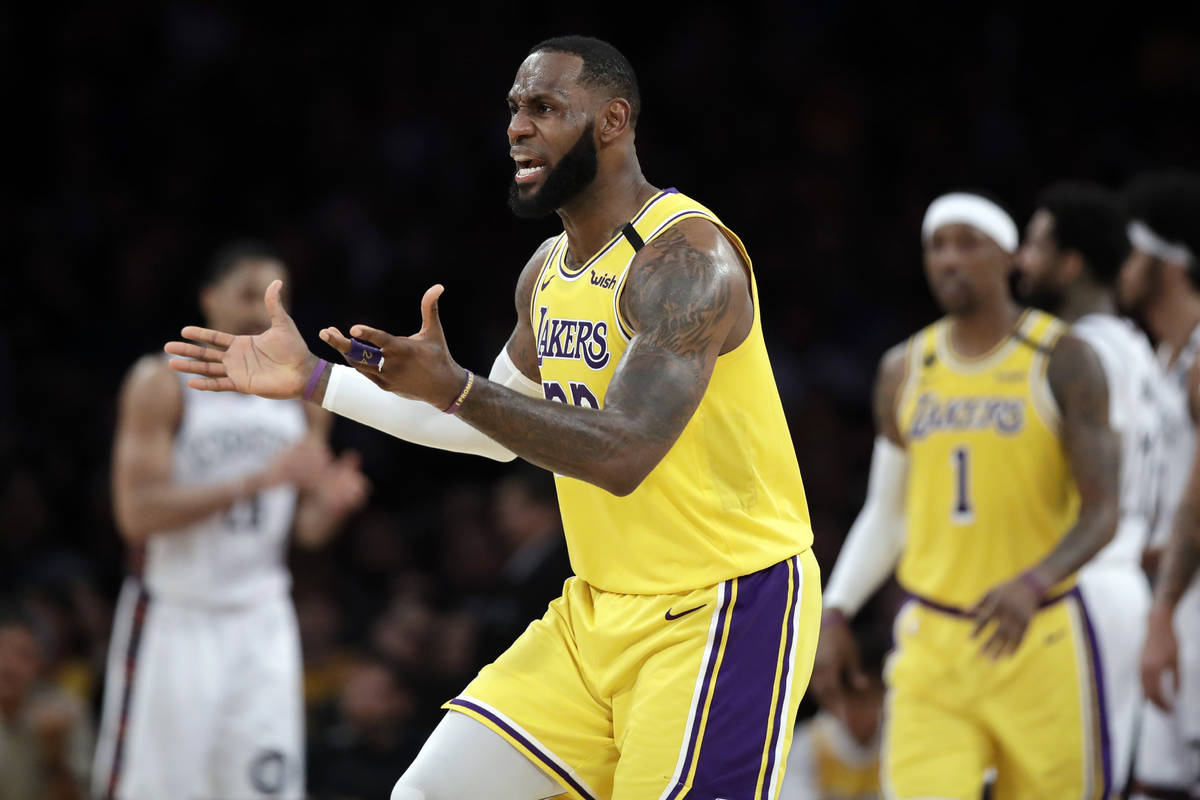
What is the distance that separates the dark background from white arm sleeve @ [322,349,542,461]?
594cm

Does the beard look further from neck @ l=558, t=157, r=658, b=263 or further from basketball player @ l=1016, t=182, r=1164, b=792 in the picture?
basketball player @ l=1016, t=182, r=1164, b=792

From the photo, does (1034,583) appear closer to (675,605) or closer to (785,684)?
(785,684)

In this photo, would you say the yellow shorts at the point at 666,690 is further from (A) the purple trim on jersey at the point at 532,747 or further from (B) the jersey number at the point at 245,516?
(B) the jersey number at the point at 245,516

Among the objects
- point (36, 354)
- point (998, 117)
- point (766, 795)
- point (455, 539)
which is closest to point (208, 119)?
point (36, 354)

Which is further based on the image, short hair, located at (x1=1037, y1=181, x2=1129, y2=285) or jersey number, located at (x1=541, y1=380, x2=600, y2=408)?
short hair, located at (x1=1037, y1=181, x2=1129, y2=285)

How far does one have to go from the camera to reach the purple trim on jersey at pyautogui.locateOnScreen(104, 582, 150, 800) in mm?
6141

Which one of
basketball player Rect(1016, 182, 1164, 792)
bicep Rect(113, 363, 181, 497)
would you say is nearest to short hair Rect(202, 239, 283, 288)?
bicep Rect(113, 363, 181, 497)

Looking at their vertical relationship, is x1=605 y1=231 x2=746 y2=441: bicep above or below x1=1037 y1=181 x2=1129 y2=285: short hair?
below

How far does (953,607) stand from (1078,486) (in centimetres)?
58

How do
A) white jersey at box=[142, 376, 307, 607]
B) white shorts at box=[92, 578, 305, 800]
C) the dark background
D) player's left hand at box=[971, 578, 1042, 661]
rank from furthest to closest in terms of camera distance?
the dark background < white jersey at box=[142, 376, 307, 607] < white shorts at box=[92, 578, 305, 800] < player's left hand at box=[971, 578, 1042, 661]

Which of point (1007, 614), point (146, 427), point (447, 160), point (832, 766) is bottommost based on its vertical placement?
point (832, 766)

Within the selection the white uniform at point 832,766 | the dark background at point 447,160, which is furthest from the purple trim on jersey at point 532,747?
the dark background at point 447,160

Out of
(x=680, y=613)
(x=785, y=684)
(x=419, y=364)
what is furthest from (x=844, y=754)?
(x=419, y=364)

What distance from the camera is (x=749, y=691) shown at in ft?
11.8
